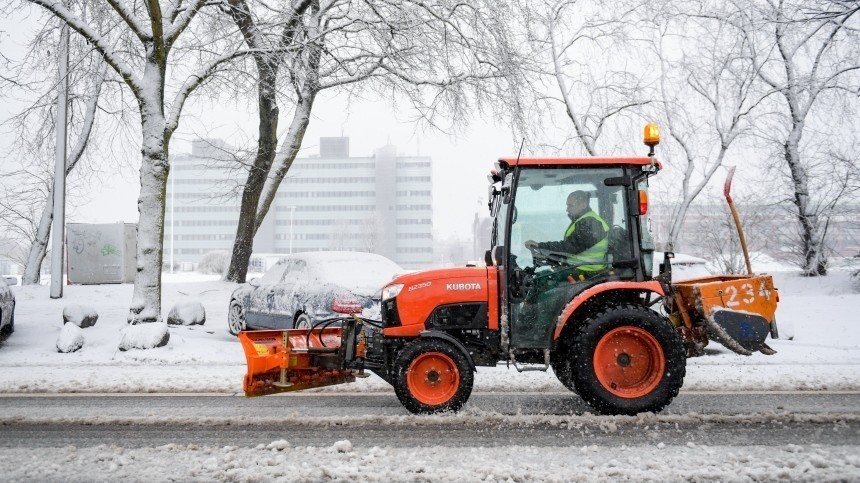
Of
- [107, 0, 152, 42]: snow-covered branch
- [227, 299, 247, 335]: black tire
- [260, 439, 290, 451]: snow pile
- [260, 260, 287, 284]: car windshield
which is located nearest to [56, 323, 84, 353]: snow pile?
[227, 299, 247, 335]: black tire

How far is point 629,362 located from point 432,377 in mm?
1751

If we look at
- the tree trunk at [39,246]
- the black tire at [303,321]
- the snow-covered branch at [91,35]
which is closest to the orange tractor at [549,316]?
the black tire at [303,321]

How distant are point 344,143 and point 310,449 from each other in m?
112

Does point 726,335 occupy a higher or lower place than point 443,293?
lower

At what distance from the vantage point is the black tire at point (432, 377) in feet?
18.3

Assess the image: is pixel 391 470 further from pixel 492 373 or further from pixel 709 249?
pixel 709 249

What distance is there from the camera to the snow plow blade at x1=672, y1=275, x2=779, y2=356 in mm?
5762

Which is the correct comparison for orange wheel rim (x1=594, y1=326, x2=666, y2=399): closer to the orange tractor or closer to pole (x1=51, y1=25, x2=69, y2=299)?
the orange tractor

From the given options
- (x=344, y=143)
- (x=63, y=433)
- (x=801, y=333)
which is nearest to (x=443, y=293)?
(x=63, y=433)

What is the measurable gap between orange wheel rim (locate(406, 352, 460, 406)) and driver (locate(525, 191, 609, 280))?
1.28 metres

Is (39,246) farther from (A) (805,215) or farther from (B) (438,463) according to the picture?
(A) (805,215)

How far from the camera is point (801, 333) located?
12.0 meters

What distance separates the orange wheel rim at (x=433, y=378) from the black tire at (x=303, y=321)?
3.94 m

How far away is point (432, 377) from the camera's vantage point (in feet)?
18.5
